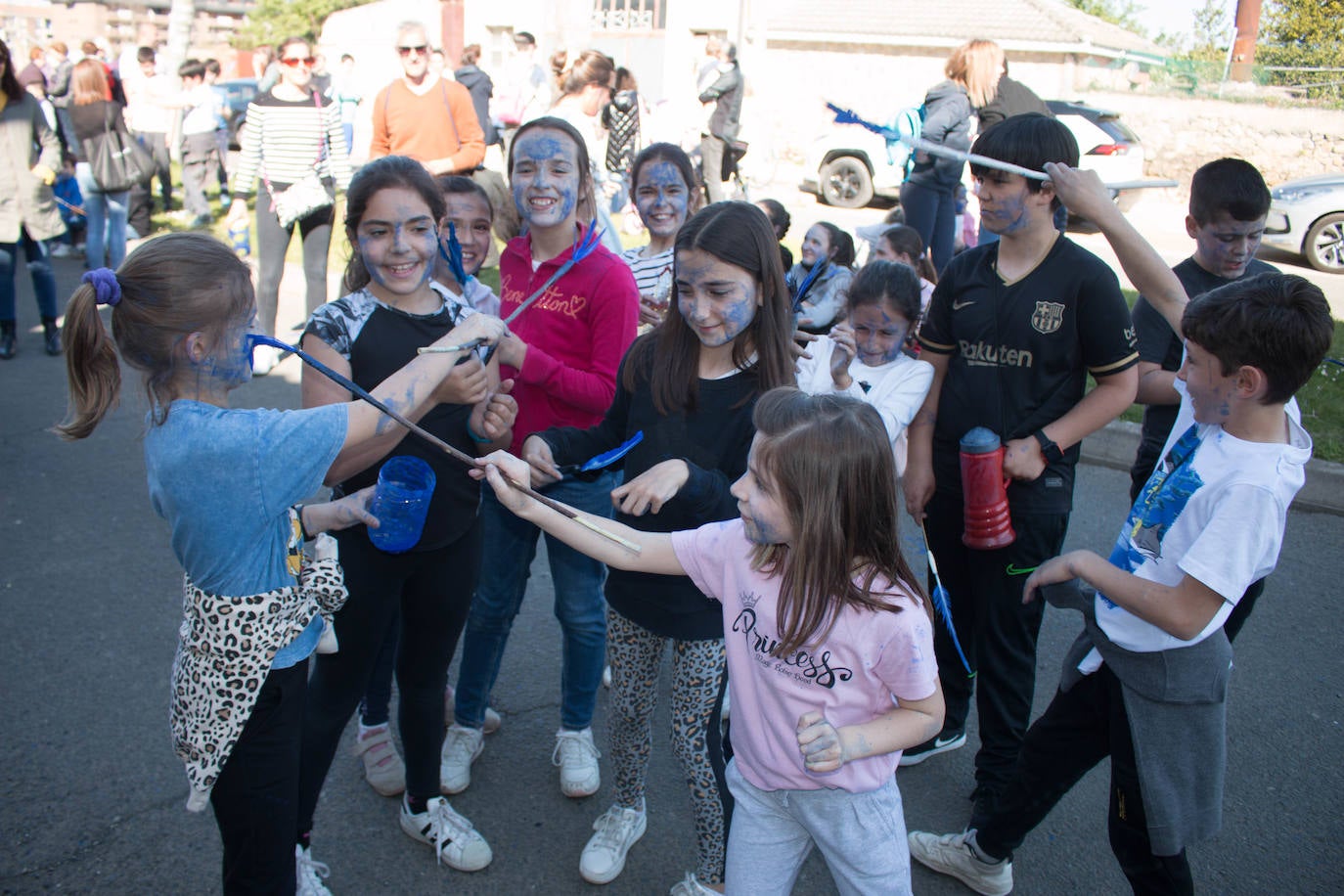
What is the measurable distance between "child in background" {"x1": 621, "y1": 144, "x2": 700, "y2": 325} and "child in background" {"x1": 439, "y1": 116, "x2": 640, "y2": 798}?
2.50 feet

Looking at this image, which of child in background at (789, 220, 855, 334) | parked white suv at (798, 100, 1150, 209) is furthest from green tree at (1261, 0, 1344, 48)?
child in background at (789, 220, 855, 334)

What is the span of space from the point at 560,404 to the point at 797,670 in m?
1.38

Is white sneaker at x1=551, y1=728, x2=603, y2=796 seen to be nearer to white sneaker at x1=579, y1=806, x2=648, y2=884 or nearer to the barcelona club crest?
white sneaker at x1=579, y1=806, x2=648, y2=884

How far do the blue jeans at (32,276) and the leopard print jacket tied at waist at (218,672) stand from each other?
581 centimetres

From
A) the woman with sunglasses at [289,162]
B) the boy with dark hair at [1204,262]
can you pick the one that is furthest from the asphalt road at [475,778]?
the woman with sunglasses at [289,162]

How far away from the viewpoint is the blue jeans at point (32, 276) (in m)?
6.45

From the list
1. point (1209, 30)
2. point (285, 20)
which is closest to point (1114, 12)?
point (1209, 30)

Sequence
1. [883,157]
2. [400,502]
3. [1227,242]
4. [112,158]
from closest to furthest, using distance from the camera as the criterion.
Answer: [400,502] → [1227,242] → [112,158] → [883,157]

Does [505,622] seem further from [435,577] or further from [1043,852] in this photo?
[1043,852]

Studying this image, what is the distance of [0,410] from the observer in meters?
5.91

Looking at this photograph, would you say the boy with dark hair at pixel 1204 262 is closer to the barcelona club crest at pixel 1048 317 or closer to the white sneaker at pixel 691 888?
the barcelona club crest at pixel 1048 317

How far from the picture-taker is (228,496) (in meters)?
1.84

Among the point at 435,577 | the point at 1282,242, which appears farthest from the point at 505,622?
the point at 1282,242

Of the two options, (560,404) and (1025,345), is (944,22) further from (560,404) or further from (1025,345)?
(560,404)
